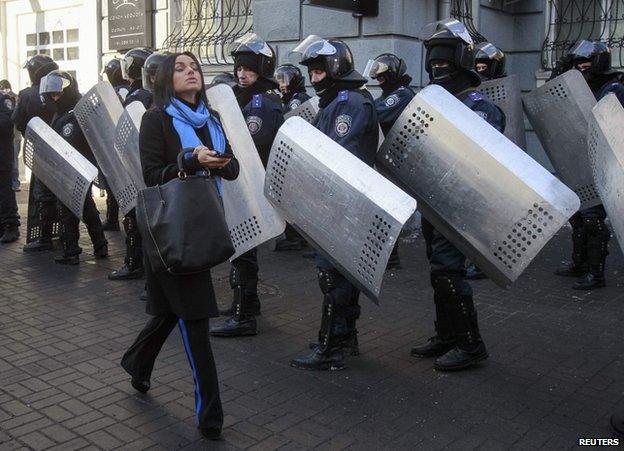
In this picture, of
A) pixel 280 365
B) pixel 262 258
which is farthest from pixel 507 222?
pixel 262 258

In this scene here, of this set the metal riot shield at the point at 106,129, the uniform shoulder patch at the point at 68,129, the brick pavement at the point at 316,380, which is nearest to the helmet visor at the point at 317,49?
the brick pavement at the point at 316,380

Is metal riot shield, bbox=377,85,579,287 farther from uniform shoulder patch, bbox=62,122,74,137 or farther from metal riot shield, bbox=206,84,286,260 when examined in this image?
uniform shoulder patch, bbox=62,122,74,137

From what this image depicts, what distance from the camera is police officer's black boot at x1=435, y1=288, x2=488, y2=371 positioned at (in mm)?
4309

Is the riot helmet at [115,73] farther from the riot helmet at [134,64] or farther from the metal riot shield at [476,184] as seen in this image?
the metal riot shield at [476,184]

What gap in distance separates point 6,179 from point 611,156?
7576mm

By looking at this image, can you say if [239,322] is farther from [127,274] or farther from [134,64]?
[134,64]

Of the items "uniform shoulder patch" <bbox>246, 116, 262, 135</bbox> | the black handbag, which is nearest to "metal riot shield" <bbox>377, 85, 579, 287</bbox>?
the black handbag

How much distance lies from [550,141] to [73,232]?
475 centimetres

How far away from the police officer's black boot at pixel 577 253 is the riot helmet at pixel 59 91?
5.07 metres

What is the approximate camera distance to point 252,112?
566cm

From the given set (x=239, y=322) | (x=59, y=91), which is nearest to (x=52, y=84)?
(x=59, y=91)

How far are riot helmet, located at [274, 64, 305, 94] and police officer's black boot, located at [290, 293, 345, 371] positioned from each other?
14.1 feet

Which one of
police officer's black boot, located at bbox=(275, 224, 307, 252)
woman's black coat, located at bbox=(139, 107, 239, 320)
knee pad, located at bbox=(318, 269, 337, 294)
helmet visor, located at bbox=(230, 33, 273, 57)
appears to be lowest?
police officer's black boot, located at bbox=(275, 224, 307, 252)

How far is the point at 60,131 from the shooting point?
7.15m
